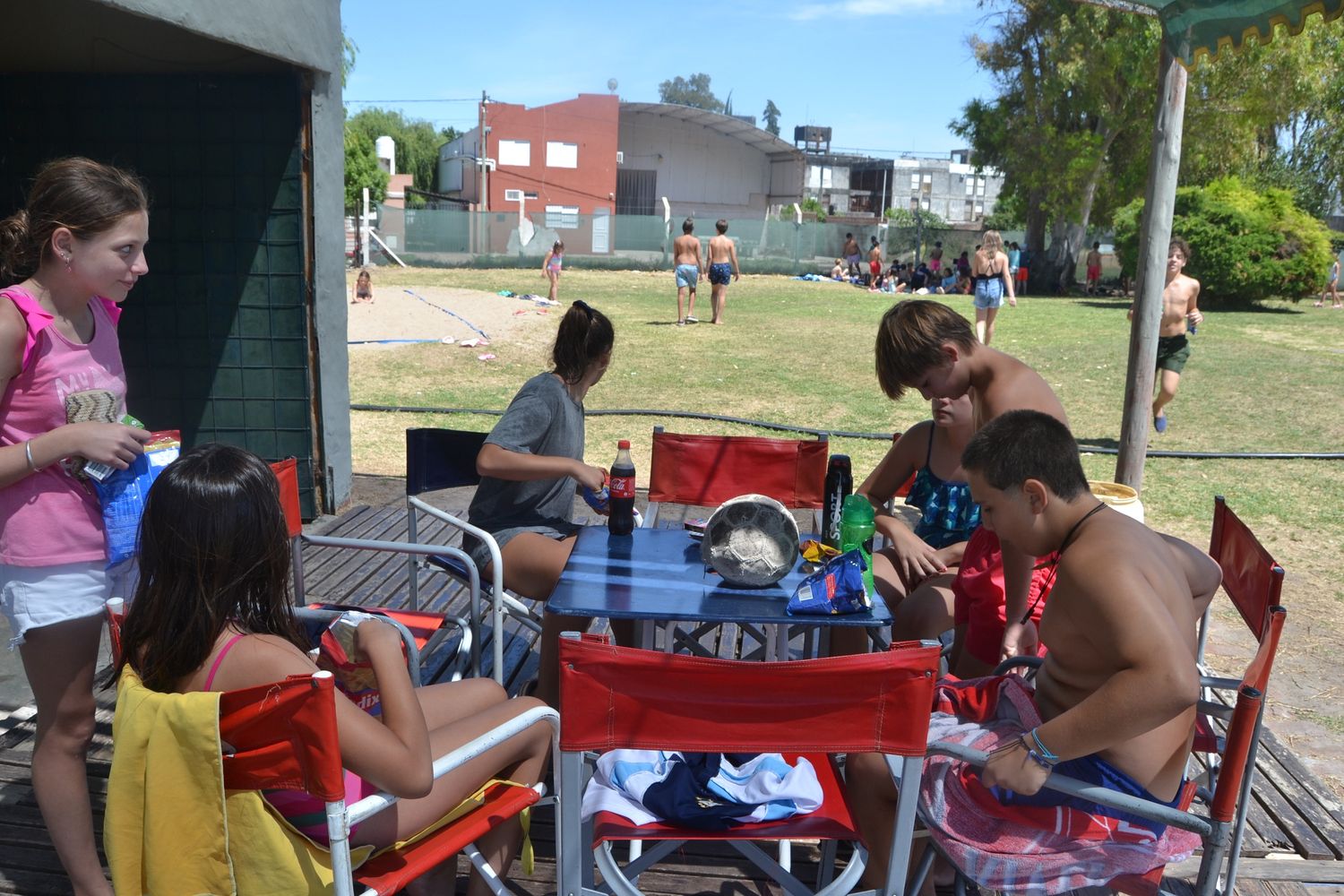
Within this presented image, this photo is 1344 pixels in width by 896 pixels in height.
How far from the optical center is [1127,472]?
551 cm

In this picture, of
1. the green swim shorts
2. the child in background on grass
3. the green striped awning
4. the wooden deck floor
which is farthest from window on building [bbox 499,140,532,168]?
the wooden deck floor

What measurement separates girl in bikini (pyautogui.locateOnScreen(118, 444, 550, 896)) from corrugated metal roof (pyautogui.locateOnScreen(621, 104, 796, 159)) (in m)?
47.8

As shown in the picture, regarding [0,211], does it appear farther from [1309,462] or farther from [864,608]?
[1309,462]

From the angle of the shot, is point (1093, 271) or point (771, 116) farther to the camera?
point (771, 116)

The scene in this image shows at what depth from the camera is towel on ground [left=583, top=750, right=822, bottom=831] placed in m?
2.09

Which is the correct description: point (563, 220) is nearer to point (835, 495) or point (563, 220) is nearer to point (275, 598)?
point (835, 495)

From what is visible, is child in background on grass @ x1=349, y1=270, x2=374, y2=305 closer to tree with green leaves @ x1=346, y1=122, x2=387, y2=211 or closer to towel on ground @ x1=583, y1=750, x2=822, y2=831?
towel on ground @ x1=583, y1=750, x2=822, y2=831

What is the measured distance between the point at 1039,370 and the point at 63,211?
1257cm

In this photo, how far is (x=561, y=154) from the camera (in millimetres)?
45344

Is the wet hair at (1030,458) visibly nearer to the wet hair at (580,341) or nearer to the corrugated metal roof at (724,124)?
the wet hair at (580,341)

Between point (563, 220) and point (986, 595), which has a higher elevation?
point (563, 220)

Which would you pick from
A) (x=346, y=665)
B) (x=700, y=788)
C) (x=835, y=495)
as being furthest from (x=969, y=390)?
(x=346, y=665)

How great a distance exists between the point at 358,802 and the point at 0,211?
4.88 metres

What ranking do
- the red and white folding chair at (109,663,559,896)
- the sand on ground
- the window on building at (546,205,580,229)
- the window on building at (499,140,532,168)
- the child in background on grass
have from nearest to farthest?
the red and white folding chair at (109,663,559,896)
the sand on ground
the child in background on grass
the window on building at (546,205,580,229)
the window on building at (499,140,532,168)
